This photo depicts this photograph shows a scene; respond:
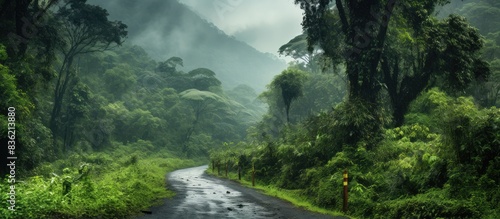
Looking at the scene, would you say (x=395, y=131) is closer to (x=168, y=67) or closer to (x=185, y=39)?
(x=168, y=67)

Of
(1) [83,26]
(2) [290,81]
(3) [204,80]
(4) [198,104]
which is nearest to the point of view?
(2) [290,81]

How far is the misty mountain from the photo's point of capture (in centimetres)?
10644

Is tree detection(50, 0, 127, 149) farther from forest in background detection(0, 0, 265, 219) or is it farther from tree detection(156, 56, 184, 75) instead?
tree detection(156, 56, 184, 75)

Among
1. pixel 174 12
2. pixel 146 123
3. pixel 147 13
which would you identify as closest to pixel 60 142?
pixel 146 123

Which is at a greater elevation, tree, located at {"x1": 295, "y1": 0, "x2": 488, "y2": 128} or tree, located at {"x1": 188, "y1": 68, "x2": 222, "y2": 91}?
tree, located at {"x1": 188, "y1": 68, "x2": 222, "y2": 91}

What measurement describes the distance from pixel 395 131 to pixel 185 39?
120 metres

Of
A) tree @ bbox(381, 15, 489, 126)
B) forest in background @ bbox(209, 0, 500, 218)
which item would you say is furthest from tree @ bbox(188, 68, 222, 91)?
tree @ bbox(381, 15, 489, 126)

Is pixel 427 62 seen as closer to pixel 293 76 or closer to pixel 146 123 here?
pixel 293 76

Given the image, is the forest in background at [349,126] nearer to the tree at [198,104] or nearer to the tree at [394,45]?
the tree at [394,45]

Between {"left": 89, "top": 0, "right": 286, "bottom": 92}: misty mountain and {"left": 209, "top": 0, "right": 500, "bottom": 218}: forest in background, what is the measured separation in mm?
90253

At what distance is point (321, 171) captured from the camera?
49.0 ft

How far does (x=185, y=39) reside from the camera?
5133 inches

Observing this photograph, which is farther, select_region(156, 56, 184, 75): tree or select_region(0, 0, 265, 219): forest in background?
select_region(156, 56, 184, 75): tree

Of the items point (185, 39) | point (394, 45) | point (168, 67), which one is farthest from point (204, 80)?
point (185, 39)
